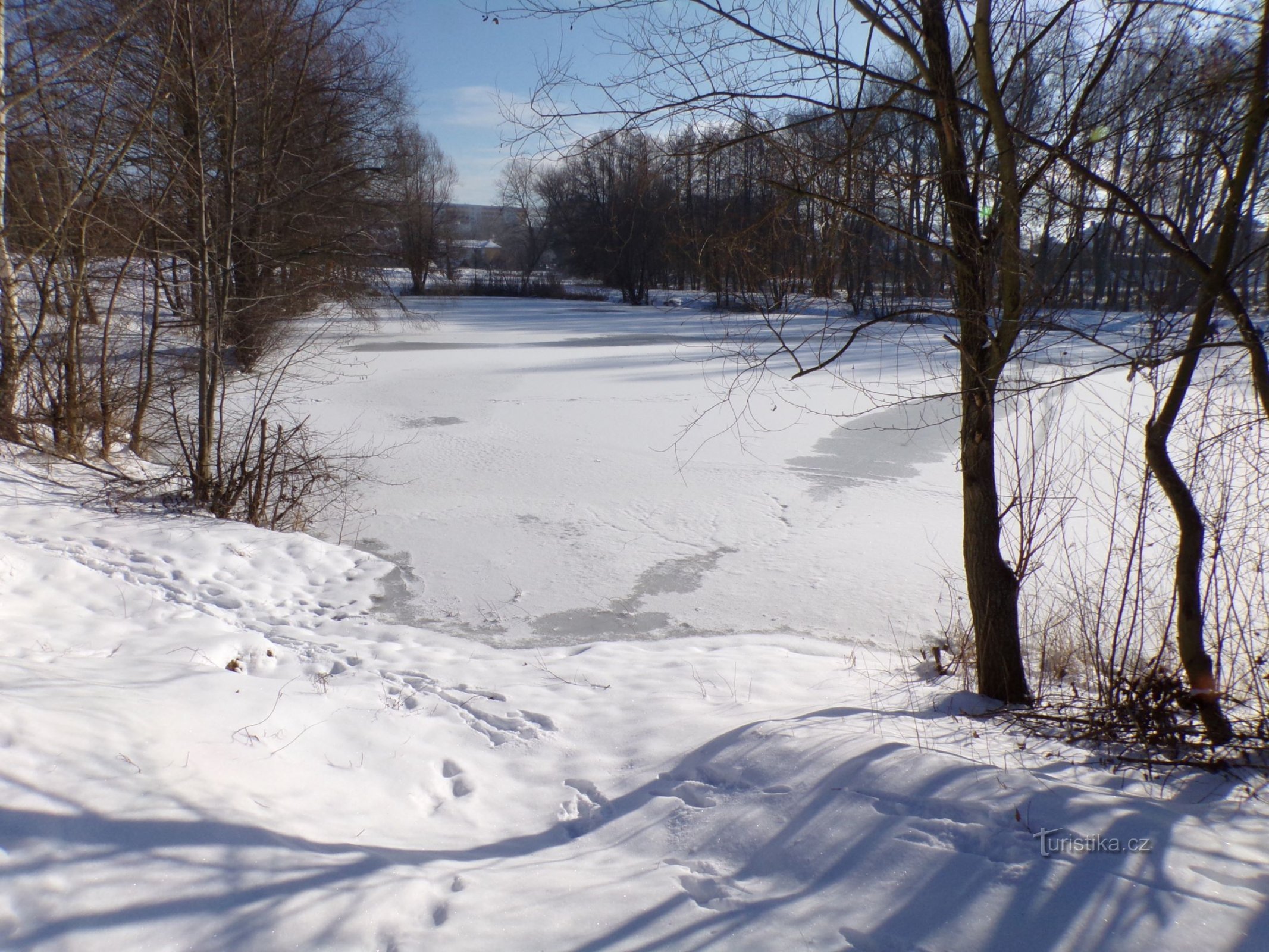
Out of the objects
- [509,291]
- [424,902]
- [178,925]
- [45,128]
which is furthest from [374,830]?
[509,291]

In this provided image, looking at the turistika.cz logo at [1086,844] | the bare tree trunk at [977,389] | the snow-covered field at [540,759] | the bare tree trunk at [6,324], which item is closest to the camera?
the snow-covered field at [540,759]

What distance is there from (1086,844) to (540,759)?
78.0 inches

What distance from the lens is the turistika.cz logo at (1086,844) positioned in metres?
2.31

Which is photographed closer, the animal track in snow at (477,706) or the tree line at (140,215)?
the animal track in snow at (477,706)

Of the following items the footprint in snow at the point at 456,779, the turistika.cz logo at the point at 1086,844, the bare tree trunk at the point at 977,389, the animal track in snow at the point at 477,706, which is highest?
the bare tree trunk at the point at 977,389

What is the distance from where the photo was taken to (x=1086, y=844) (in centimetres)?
235

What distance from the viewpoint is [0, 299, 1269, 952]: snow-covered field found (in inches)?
80.8

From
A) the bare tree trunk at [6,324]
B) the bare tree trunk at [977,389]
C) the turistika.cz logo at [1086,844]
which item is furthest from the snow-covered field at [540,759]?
the bare tree trunk at [6,324]

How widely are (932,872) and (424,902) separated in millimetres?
1361

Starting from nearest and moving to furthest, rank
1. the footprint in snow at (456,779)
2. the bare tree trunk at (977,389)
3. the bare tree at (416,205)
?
the footprint in snow at (456,779) < the bare tree trunk at (977,389) < the bare tree at (416,205)

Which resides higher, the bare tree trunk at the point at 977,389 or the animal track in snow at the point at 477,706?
the bare tree trunk at the point at 977,389

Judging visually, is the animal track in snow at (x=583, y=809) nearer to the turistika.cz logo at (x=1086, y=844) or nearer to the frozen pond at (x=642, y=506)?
the turistika.cz logo at (x=1086, y=844)

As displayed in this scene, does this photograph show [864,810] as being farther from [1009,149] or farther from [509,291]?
[509,291]

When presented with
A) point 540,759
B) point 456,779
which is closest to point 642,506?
point 540,759
